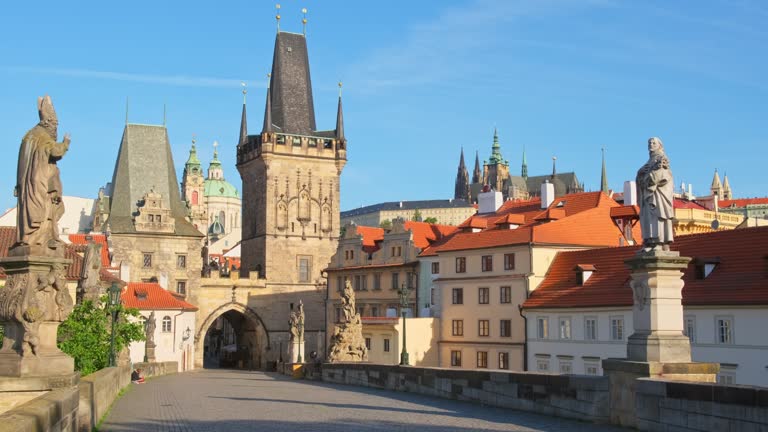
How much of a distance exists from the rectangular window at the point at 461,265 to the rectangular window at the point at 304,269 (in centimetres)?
3331

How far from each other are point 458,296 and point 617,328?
15.0m

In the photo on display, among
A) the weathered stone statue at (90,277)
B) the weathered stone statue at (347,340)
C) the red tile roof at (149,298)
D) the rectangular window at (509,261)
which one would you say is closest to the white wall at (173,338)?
the red tile roof at (149,298)

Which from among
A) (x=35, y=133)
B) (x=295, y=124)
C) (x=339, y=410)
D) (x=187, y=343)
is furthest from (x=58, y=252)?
(x=295, y=124)

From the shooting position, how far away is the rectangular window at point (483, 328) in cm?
5247

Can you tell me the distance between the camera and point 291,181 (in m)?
88.8

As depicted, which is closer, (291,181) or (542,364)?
(542,364)

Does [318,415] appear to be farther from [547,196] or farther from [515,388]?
[547,196]

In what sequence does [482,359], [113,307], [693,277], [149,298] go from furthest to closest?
[149,298]
[482,359]
[693,277]
[113,307]

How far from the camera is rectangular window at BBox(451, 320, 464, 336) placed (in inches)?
2159

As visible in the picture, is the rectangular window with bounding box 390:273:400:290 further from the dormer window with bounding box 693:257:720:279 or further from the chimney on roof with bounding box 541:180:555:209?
the dormer window with bounding box 693:257:720:279

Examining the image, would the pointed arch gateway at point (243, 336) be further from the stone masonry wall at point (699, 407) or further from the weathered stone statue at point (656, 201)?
the stone masonry wall at point (699, 407)

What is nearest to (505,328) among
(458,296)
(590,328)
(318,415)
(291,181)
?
(458,296)

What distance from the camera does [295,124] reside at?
91312 mm

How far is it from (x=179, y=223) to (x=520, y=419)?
70764 mm
